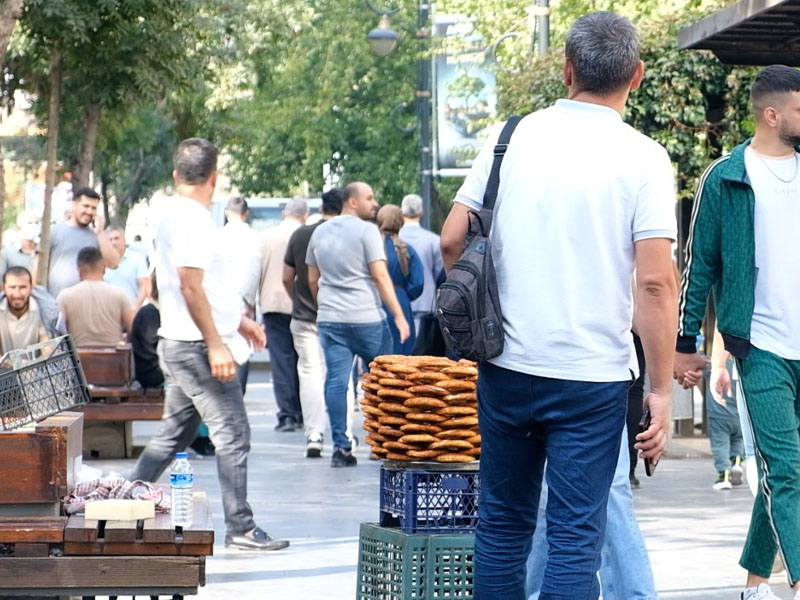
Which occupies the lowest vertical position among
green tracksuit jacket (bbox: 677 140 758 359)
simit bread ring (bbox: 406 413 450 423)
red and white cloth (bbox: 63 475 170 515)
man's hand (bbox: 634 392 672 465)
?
red and white cloth (bbox: 63 475 170 515)

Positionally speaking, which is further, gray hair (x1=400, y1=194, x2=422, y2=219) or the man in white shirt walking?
gray hair (x1=400, y1=194, x2=422, y2=219)

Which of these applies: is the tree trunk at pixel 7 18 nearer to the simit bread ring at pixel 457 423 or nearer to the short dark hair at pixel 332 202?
the short dark hair at pixel 332 202

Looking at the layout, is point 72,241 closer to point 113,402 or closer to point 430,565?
point 113,402

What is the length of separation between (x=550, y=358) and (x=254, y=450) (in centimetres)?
876

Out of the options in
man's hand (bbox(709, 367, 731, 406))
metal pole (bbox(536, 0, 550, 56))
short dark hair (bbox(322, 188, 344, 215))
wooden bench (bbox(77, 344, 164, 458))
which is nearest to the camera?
man's hand (bbox(709, 367, 731, 406))

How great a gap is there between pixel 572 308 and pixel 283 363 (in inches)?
396

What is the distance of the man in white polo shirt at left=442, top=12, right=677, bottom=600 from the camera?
14.3 ft

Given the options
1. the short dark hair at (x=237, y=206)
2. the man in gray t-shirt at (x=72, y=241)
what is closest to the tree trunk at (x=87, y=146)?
the man in gray t-shirt at (x=72, y=241)

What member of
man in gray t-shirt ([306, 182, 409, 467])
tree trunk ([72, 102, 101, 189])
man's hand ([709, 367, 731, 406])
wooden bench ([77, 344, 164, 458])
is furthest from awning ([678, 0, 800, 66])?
tree trunk ([72, 102, 101, 189])

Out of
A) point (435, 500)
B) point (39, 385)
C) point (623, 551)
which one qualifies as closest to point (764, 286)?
point (623, 551)

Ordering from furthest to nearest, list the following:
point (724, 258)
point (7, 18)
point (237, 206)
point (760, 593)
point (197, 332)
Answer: point (237, 206) < point (7, 18) < point (197, 332) < point (760, 593) < point (724, 258)

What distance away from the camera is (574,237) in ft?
14.3

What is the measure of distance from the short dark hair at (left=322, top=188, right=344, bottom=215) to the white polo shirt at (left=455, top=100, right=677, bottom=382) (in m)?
8.02

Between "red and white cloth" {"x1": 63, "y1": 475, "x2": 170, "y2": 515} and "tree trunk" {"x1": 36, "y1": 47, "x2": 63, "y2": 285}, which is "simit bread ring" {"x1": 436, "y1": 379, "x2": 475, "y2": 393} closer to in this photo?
"red and white cloth" {"x1": 63, "y1": 475, "x2": 170, "y2": 515}
